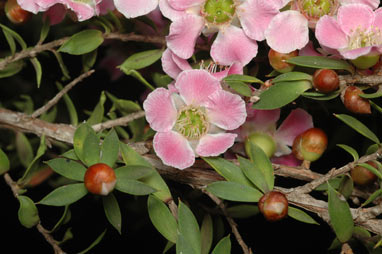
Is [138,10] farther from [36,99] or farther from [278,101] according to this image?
[36,99]

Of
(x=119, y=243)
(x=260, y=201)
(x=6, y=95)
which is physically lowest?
(x=119, y=243)

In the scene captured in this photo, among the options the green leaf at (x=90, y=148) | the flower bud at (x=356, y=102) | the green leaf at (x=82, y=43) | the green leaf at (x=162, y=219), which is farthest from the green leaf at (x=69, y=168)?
the flower bud at (x=356, y=102)

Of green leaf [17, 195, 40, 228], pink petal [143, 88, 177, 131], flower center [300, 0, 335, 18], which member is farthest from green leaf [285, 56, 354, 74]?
green leaf [17, 195, 40, 228]

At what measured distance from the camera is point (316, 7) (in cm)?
104

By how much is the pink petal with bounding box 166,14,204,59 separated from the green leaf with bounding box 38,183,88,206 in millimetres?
302

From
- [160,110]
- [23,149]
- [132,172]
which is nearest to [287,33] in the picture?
[160,110]

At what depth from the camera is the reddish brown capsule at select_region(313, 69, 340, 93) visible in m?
0.92

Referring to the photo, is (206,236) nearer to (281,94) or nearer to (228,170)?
(228,170)

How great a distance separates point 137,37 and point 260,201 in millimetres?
463

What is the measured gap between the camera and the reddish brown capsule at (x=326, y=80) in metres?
0.92

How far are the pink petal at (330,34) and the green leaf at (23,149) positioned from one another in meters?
0.67

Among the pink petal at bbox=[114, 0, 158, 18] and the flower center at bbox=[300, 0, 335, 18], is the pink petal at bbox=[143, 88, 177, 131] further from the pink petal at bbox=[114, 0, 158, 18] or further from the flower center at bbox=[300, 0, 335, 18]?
the flower center at bbox=[300, 0, 335, 18]

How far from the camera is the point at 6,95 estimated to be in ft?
5.09

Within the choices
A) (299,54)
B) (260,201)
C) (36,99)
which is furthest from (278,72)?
(36,99)
